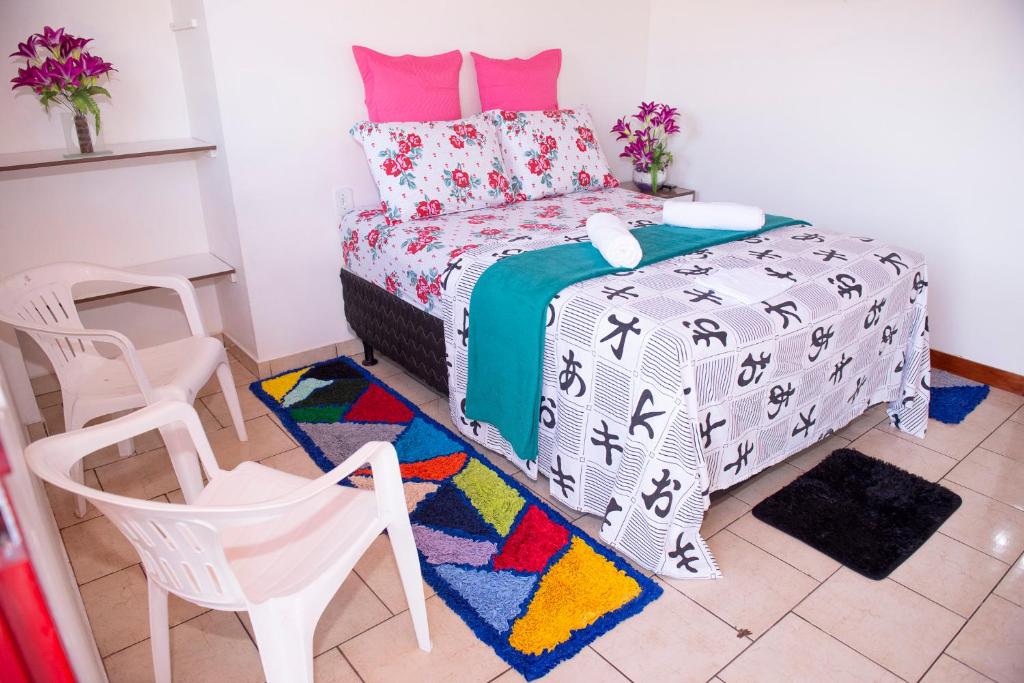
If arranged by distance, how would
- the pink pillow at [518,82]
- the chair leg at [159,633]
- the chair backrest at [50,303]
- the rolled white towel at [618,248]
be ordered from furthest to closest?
the pink pillow at [518,82], the rolled white towel at [618,248], the chair backrest at [50,303], the chair leg at [159,633]

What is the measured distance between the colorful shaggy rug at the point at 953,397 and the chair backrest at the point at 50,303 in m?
3.09

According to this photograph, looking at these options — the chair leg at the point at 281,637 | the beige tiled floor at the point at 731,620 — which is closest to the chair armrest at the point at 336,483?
the chair leg at the point at 281,637

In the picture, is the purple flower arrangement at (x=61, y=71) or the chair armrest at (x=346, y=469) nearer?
the chair armrest at (x=346, y=469)

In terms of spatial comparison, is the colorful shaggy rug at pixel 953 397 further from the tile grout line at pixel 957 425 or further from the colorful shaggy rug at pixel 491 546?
the colorful shaggy rug at pixel 491 546

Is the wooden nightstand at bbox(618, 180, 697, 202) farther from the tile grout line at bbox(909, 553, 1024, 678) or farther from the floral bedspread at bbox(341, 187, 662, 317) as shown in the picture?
the tile grout line at bbox(909, 553, 1024, 678)

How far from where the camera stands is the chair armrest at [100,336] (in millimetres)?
1898

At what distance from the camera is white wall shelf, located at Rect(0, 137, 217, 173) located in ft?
7.91

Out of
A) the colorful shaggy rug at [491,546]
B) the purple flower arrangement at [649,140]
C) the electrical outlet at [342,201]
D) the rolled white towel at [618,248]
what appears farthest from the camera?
the purple flower arrangement at [649,140]

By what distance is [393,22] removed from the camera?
9.71 ft

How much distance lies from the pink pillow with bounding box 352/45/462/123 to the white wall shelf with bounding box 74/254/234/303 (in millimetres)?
942

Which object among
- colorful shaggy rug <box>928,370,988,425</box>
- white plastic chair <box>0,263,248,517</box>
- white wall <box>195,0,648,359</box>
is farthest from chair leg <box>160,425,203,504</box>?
colorful shaggy rug <box>928,370,988,425</box>

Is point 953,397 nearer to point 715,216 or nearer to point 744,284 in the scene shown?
point 715,216

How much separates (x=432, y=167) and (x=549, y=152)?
0.60 m

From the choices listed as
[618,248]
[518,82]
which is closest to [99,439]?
[618,248]
